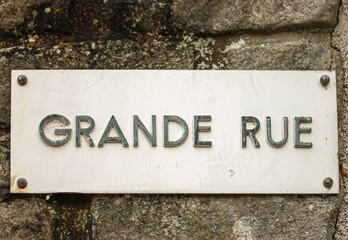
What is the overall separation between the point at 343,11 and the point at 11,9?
0.92 m

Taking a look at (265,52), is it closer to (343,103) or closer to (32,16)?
(343,103)

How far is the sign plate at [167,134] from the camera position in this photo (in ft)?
3.36

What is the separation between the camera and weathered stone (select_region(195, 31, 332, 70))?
3.54 feet

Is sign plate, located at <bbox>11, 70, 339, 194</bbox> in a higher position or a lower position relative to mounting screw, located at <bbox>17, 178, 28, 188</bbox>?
higher

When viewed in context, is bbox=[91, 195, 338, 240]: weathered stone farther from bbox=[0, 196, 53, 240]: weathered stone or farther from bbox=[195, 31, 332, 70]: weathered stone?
bbox=[195, 31, 332, 70]: weathered stone

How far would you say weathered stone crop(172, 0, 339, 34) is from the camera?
108cm

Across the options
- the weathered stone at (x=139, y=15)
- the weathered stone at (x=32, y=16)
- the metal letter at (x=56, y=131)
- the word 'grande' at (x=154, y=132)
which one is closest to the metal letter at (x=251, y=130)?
the word 'grande' at (x=154, y=132)

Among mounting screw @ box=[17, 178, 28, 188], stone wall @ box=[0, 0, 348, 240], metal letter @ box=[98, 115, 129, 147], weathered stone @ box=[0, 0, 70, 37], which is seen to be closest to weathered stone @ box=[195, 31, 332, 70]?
stone wall @ box=[0, 0, 348, 240]

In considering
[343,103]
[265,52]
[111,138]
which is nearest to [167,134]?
[111,138]

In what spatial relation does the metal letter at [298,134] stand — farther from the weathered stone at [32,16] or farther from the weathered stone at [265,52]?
the weathered stone at [32,16]

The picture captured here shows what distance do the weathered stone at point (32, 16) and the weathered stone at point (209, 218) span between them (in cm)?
49

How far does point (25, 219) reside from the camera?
3.37ft

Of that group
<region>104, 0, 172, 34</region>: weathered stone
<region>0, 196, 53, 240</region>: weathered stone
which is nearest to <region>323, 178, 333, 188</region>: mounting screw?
<region>104, 0, 172, 34</region>: weathered stone

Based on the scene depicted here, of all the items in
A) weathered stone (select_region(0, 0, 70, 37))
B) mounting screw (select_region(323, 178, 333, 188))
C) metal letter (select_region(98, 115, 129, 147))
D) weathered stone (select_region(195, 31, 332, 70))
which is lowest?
mounting screw (select_region(323, 178, 333, 188))
